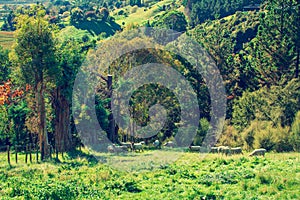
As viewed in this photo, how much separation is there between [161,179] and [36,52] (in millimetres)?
13899

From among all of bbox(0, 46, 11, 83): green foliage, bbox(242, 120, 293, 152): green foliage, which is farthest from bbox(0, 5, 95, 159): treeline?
bbox(242, 120, 293, 152): green foliage

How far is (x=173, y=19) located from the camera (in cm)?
12631

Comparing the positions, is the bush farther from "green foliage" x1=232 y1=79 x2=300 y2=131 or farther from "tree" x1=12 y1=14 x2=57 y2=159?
"tree" x1=12 y1=14 x2=57 y2=159

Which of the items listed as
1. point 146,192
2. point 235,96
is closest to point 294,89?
point 235,96

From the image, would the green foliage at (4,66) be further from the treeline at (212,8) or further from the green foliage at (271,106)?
the treeline at (212,8)

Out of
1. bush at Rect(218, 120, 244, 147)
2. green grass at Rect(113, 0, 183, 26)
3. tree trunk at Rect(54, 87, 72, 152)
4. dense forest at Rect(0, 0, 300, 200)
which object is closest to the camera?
dense forest at Rect(0, 0, 300, 200)

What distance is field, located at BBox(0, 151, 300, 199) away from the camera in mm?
22172

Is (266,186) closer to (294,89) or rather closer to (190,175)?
(190,175)

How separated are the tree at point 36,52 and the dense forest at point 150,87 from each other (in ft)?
0.22

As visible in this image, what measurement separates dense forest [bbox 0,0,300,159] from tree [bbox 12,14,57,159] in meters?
A: 0.07

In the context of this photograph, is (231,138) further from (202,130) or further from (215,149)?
(215,149)

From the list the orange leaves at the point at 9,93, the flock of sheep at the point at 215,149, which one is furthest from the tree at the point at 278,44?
the orange leaves at the point at 9,93

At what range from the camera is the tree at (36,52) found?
34.3 m

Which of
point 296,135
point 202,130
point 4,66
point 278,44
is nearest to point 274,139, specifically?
point 296,135
